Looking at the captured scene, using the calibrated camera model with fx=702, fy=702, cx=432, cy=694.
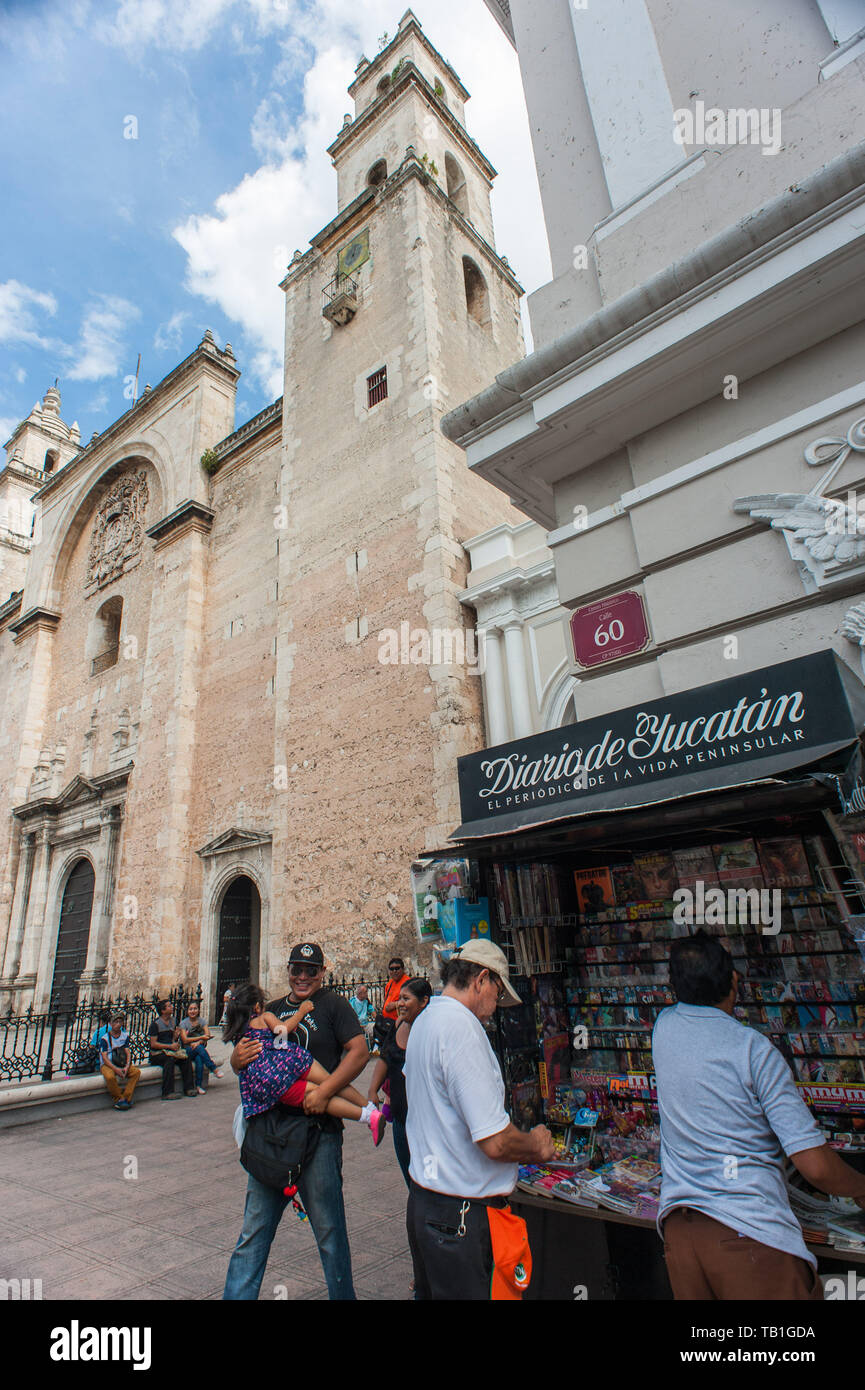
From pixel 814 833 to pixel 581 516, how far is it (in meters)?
2.72

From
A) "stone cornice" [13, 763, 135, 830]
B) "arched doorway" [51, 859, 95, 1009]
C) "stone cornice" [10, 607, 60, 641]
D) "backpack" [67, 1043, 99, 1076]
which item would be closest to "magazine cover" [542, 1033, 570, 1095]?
"backpack" [67, 1043, 99, 1076]

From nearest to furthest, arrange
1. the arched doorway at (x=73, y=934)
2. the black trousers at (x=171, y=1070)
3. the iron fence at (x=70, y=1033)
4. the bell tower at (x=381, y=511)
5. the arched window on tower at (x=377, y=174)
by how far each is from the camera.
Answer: the iron fence at (x=70, y=1033) < the black trousers at (x=171, y=1070) < the bell tower at (x=381, y=511) < the arched window on tower at (x=377, y=174) < the arched doorway at (x=73, y=934)

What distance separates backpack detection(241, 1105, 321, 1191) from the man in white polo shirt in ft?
2.36

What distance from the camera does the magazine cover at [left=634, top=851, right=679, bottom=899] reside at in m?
3.99

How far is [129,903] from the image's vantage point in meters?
16.7

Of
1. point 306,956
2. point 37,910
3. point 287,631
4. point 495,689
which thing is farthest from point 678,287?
point 37,910

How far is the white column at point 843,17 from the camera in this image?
4.59 meters

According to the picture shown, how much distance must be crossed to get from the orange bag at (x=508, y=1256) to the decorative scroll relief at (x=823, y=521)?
3.34m

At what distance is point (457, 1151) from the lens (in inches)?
89.2

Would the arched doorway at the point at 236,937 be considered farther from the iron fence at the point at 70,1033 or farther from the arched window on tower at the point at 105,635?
the arched window on tower at the point at 105,635

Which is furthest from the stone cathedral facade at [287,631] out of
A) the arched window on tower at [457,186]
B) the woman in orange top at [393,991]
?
the woman in orange top at [393,991]

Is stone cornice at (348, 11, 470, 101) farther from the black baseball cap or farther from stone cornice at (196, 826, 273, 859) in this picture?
the black baseball cap
